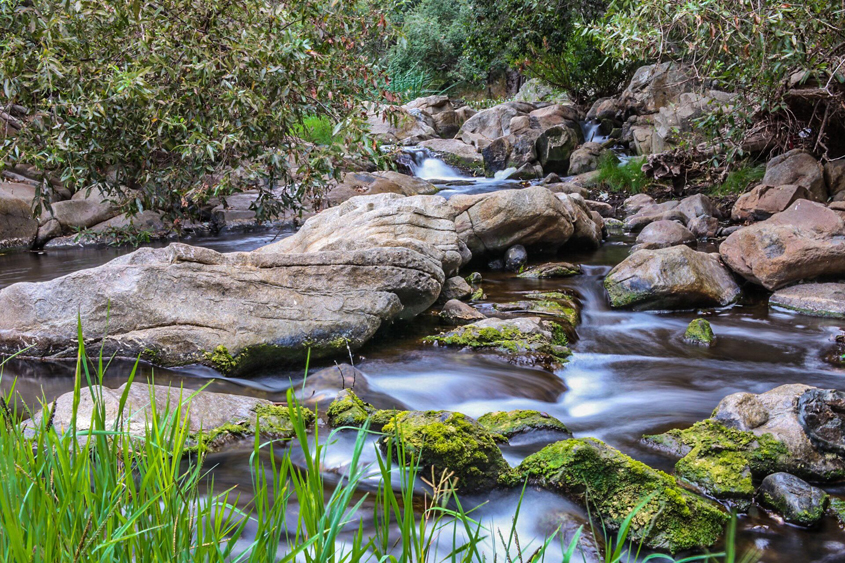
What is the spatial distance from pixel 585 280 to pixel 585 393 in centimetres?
355

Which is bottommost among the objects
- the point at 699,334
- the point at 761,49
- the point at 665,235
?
the point at 699,334

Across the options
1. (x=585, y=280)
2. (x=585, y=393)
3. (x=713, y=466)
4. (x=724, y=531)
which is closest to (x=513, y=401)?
(x=585, y=393)

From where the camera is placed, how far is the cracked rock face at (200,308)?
514 centimetres

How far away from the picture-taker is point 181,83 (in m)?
7.61

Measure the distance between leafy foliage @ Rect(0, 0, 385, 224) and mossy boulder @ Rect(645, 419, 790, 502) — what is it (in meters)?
4.76

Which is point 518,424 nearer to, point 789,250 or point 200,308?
point 200,308

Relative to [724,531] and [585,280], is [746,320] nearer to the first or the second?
[585,280]

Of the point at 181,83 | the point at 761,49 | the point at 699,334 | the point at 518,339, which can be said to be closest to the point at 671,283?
the point at 699,334

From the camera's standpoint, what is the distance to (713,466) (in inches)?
142

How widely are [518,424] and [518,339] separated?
1.80 m

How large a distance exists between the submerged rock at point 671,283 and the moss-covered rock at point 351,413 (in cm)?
423

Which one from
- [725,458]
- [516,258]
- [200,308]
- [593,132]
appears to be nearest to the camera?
[725,458]

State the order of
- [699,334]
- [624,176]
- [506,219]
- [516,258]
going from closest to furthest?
[699,334] → [506,219] → [516,258] → [624,176]

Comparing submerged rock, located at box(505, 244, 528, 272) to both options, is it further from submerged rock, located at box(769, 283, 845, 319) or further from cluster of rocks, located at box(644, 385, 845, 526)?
cluster of rocks, located at box(644, 385, 845, 526)
